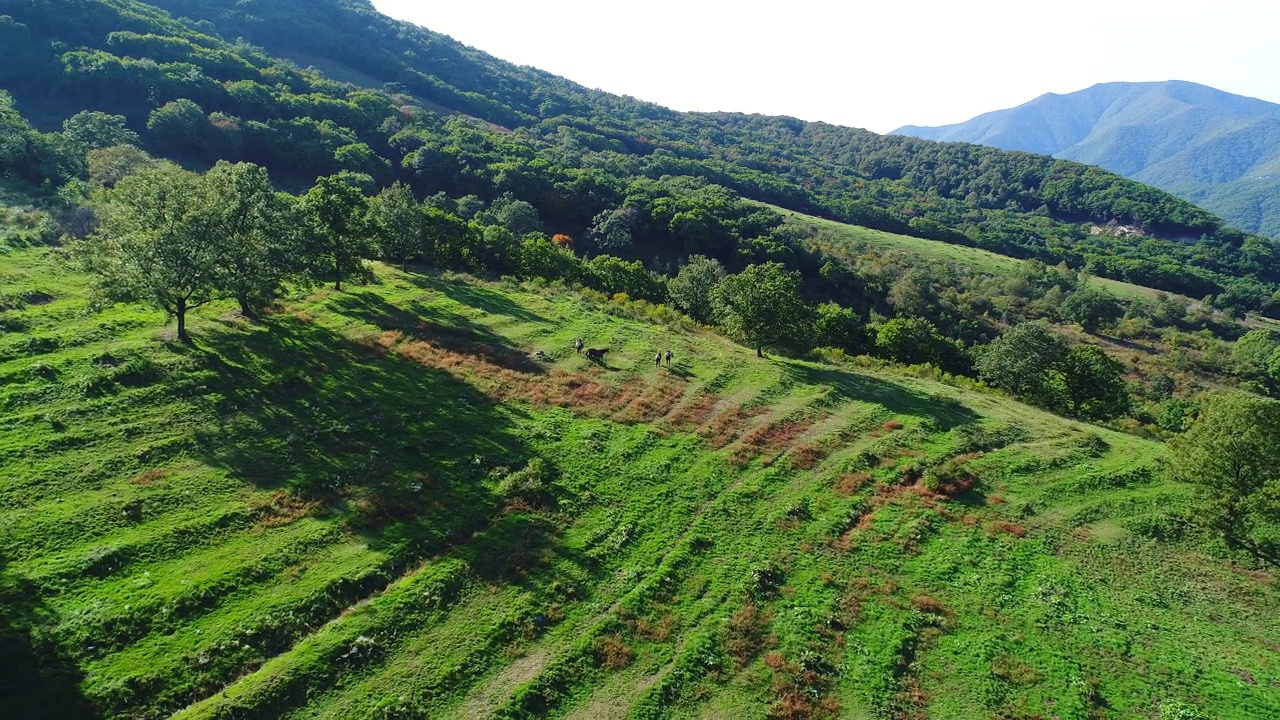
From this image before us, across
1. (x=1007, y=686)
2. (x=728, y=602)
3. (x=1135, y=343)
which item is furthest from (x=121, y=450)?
(x=1135, y=343)

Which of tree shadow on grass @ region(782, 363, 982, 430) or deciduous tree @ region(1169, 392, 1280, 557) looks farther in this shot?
tree shadow on grass @ region(782, 363, 982, 430)

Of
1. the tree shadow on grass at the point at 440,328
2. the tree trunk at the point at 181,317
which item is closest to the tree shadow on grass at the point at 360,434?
the tree trunk at the point at 181,317

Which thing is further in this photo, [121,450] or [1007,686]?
[121,450]

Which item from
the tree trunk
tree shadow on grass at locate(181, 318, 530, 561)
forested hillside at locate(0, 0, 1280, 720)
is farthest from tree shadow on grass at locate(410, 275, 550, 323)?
the tree trunk

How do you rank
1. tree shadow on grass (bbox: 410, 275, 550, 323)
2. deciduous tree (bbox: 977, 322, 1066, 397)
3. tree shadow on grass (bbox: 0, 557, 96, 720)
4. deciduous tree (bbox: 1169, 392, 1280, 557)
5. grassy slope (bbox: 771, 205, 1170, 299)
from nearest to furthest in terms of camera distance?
tree shadow on grass (bbox: 0, 557, 96, 720)
deciduous tree (bbox: 1169, 392, 1280, 557)
deciduous tree (bbox: 977, 322, 1066, 397)
tree shadow on grass (bbox: 410, 275, 550, 323)
grassy slope (bbox: 771, 205, 1170, 299)

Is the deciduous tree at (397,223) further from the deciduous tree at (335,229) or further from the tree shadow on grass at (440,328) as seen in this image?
the tree shadow on grass at (440,328)

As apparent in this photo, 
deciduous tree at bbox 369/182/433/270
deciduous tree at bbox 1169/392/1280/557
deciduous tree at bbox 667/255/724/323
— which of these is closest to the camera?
deciduous tree at bbox 1169/392/1280/557

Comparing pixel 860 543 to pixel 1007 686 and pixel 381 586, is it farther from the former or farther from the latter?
pixel 381 586

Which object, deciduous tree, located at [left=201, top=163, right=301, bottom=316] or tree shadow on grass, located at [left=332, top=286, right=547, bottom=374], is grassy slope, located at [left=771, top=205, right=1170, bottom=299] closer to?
tree shadow on grass, located at [left=332, top=286, right=547, bottom=374]
